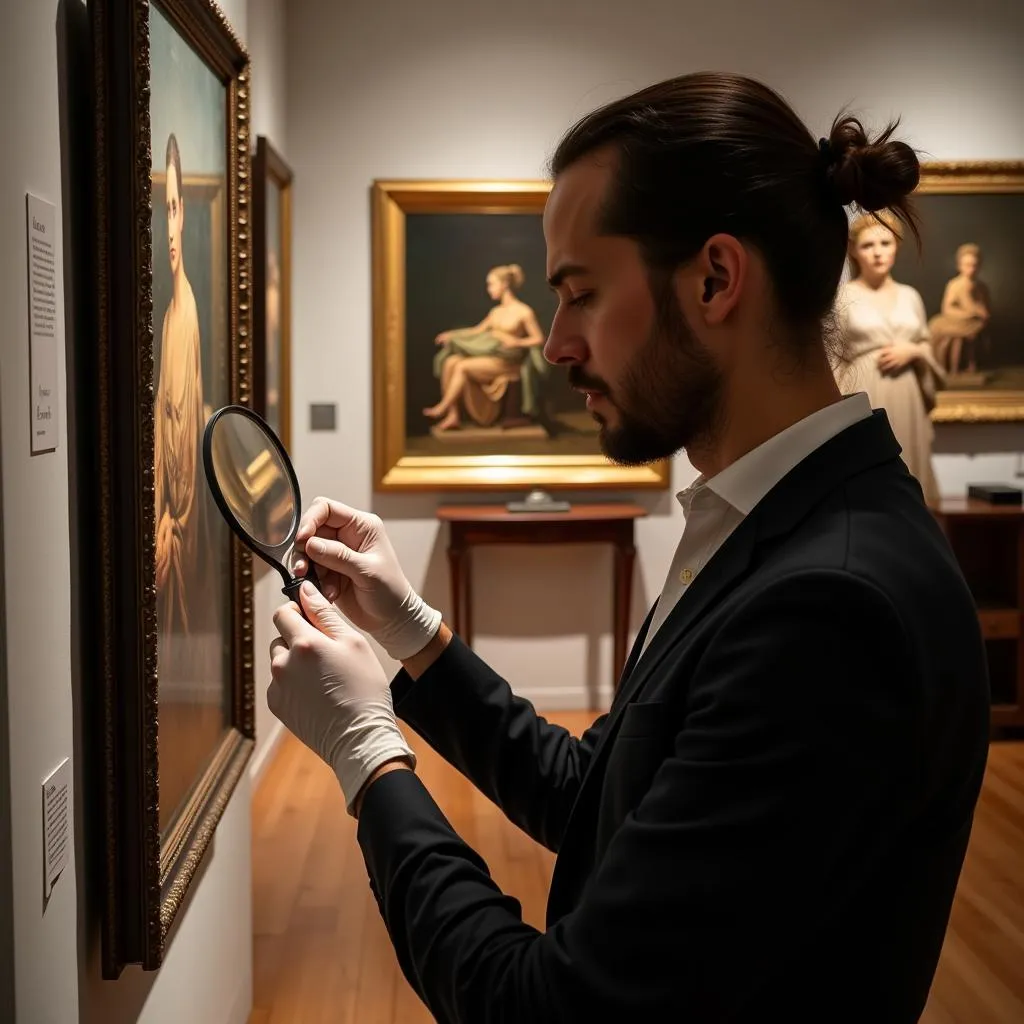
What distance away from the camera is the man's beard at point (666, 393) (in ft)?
4.17

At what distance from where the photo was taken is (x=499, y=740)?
1679 mm

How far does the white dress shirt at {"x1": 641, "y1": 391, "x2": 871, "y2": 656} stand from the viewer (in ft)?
4.11

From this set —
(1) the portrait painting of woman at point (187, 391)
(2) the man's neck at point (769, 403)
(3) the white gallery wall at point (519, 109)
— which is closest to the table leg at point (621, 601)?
(3) the white gallery wall at point (519, 109)

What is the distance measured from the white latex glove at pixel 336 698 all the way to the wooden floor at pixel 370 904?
1850mm

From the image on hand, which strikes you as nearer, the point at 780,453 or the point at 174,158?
the point at 780,453

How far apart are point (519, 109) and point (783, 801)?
5.23m

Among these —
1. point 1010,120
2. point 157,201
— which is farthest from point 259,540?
point 1010,120

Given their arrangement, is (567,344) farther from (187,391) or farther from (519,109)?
(519,109)

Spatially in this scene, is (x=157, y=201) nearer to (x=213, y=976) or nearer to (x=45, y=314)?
(x=45, y=314)

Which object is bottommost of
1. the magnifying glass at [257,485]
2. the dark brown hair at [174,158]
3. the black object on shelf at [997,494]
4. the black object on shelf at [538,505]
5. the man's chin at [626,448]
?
the black object on shelf at [538,505]

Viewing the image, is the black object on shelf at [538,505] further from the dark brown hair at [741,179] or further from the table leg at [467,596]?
the dark brown hair at [741,179]

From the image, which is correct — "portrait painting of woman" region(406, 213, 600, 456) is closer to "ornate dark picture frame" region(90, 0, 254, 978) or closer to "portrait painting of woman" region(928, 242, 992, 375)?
"portrait painting of woman" region(928, 242, 992, 375)

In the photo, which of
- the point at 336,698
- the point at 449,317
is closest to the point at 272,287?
the point at 449,317

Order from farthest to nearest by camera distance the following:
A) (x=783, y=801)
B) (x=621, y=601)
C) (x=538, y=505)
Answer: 1. (x=621, y=601)
2. (x=538, y=505)
3. (x=783, y=801)
